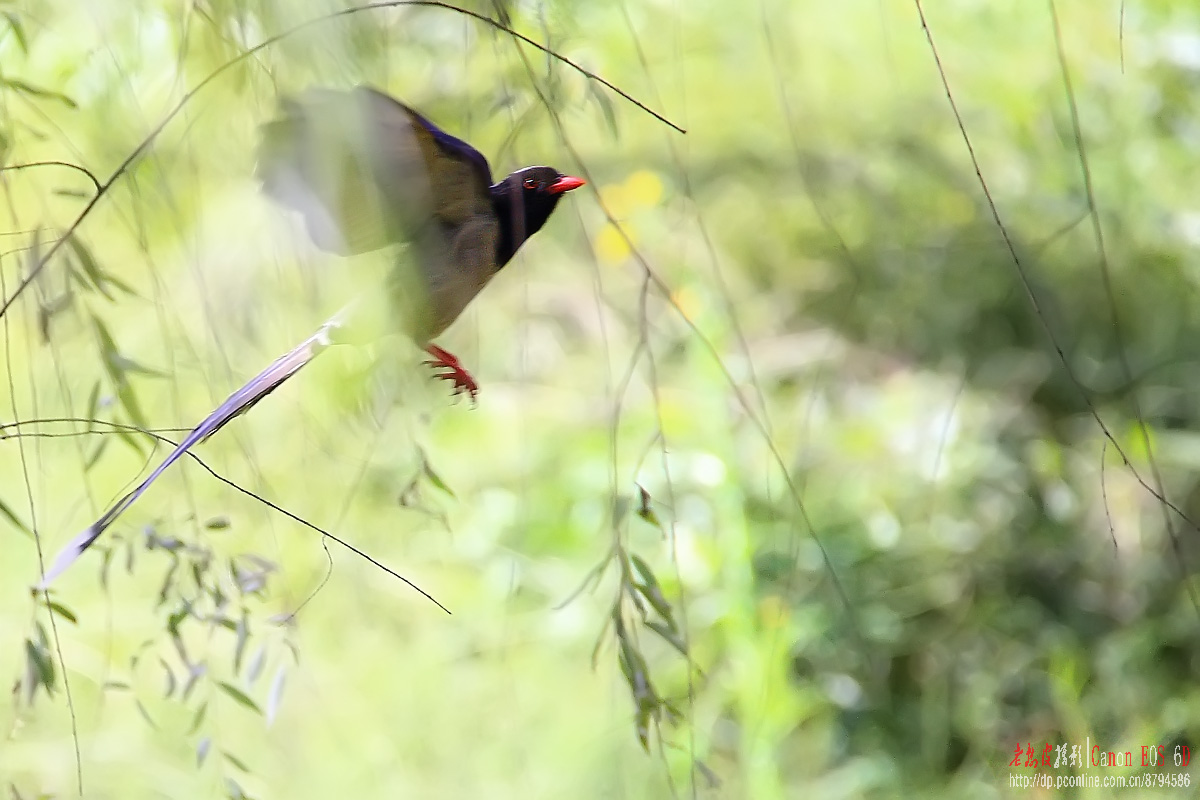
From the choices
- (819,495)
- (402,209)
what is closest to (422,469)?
(402,209)

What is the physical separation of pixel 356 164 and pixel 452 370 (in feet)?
1.05

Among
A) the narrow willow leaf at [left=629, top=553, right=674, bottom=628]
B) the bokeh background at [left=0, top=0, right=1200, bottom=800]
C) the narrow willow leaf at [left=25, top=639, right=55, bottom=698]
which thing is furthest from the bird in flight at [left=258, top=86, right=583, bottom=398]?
the bokeh background at [left=0, top=0, right=1200, bottom=800]

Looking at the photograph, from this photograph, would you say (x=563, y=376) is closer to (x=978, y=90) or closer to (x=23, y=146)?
(x=978, y=90)

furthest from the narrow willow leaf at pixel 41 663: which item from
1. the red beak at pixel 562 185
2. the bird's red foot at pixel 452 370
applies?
the red beak at pixel 562 185

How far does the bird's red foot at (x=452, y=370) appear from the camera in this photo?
93 cm

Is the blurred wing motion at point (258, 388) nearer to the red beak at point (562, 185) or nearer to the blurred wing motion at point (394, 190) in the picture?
the blurred wing motion at point (394, 190)

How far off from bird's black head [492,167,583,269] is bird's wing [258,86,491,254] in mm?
104

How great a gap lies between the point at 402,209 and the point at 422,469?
0.26 metres

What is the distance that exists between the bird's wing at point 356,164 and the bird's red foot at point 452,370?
14 centimetres

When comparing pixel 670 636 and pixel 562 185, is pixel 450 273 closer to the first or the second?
pixel 562 185

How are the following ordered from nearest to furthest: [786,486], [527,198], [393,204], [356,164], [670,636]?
[356,164] → [393,204] → [670,636] → [527,198] → [786,486]

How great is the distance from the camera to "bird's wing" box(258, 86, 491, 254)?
2.12ft

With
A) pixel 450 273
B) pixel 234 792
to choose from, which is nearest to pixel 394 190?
pixel 450 273

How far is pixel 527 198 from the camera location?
1038 mm
